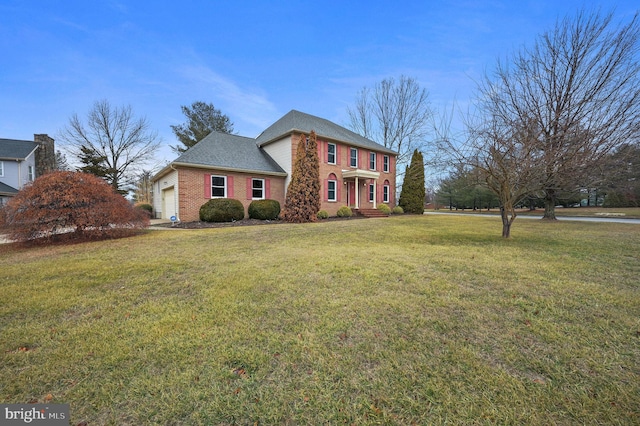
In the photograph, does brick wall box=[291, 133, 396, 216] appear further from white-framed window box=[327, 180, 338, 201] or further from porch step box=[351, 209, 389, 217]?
porch step box=[351, 209, 389, 217]

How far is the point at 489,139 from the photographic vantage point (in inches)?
262

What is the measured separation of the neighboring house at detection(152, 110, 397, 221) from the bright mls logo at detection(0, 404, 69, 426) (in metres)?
12.2

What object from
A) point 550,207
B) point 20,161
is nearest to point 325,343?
point 550,207

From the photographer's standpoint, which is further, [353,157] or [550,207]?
[353,157]

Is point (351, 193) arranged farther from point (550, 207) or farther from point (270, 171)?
point (550, 207)

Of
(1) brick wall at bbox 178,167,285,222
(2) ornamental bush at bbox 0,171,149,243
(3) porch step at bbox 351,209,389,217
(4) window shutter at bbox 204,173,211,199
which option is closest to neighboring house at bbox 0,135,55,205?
(1) brick wall at bbox 178,167,285,222

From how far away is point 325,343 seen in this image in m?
2.25

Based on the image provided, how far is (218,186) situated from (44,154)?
22.6 meters

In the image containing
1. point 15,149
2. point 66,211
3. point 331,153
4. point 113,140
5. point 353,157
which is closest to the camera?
point 66,211

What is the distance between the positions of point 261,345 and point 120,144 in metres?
29.0

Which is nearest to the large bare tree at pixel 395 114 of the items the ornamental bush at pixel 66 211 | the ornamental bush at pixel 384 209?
the ornamental bush at pixel 384 209

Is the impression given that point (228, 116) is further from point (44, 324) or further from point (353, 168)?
point (44, 324)

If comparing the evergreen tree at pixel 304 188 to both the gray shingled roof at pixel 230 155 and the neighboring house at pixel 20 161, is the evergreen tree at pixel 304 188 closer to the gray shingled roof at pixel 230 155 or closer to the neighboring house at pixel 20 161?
the gray shingled roof at pixel 230 155

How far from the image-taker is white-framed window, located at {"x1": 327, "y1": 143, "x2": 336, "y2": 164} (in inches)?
668
